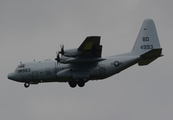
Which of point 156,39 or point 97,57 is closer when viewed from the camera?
point 97,57

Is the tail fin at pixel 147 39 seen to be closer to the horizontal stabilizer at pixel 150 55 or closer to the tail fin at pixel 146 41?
the tail fin at pixel 146 41

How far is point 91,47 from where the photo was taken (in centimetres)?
3709

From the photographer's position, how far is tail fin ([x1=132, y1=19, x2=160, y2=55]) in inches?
1598

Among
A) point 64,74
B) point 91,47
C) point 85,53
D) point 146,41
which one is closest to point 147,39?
point 146,41

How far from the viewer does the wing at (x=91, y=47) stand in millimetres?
36062

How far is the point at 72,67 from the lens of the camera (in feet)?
128

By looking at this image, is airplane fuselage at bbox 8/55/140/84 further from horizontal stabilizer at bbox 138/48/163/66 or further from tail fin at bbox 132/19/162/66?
tail fin at bbox 132/19/162/66

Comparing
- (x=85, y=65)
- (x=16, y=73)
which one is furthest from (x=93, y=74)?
(x=16, y=73)

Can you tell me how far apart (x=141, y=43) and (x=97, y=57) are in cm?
508

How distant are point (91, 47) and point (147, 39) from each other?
6386 mm

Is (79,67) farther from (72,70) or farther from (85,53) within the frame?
(85,53)

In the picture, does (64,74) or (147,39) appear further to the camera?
(147,39)

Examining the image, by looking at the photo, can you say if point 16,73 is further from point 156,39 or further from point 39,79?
point 156,39

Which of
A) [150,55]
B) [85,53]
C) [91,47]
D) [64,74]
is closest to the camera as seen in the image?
[91,47]
